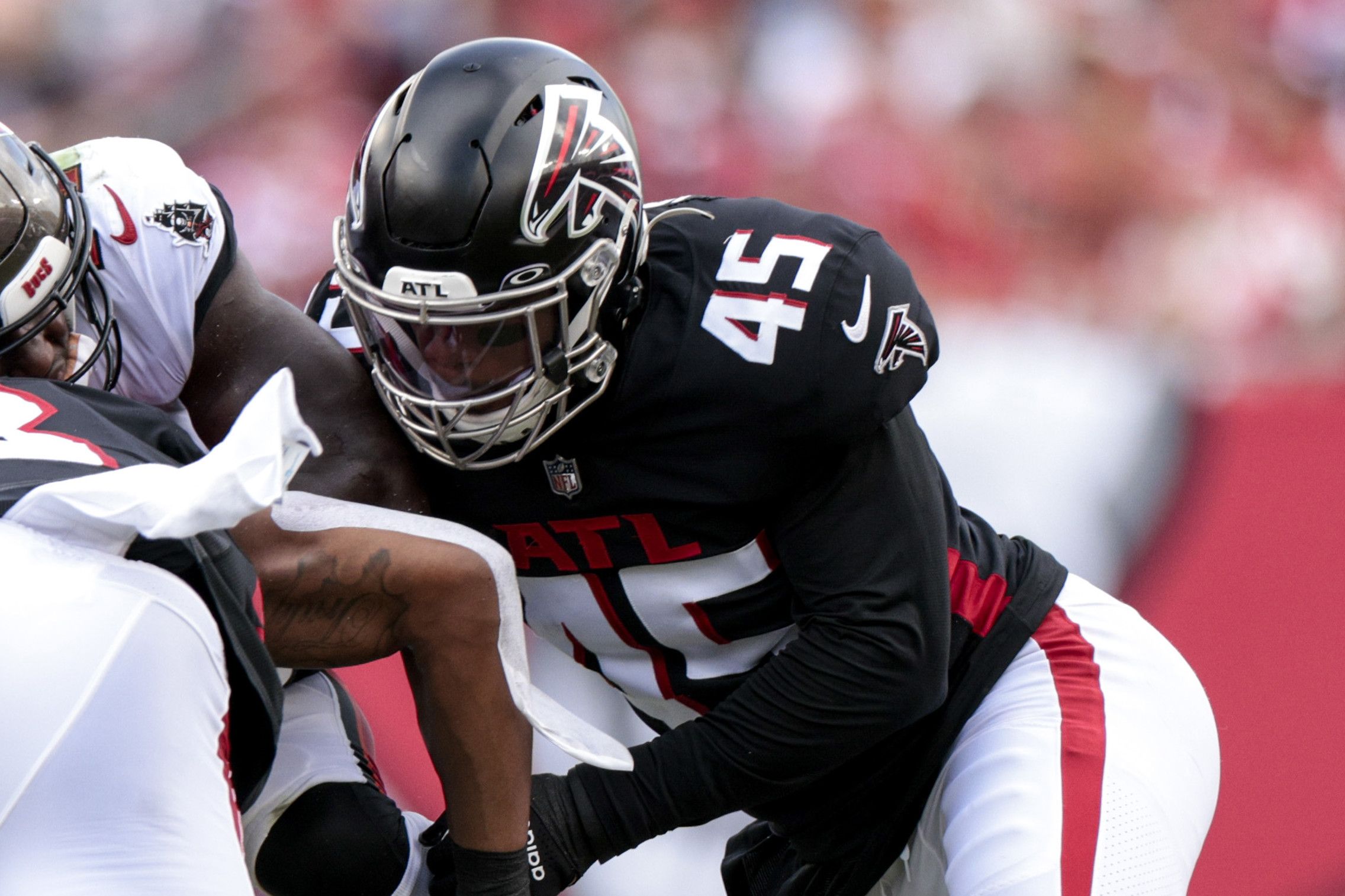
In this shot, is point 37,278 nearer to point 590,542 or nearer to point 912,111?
point 590,542

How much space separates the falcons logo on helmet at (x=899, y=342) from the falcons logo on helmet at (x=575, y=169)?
1.13 ft

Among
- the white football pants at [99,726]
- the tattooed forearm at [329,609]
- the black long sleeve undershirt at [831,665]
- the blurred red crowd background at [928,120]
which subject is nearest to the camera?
the white football pants at [99,726]

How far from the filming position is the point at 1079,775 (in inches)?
65.1

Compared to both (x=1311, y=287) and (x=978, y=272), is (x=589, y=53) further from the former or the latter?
(x=1311, y=287)

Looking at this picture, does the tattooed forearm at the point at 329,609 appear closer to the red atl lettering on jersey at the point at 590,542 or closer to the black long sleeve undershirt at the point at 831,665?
the red atl lettering on jersey at the point at 590,542

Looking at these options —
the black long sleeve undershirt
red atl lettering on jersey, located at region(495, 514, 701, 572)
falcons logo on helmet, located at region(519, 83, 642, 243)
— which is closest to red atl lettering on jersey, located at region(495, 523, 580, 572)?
red atl lettering on jersey, located at region(495, 514, 701, 572)

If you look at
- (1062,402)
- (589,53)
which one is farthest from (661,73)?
(1062,402)

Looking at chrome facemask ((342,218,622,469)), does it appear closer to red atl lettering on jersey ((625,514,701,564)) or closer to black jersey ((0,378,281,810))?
red atl lettering on jersey ((625,514,701,564))

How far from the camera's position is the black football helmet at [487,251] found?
4.92 ft

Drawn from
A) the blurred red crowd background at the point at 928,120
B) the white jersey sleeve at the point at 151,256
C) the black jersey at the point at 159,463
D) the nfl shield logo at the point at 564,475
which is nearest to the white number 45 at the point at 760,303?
the nfl shield logo at the point at 564,475

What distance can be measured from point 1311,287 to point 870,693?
267 cm

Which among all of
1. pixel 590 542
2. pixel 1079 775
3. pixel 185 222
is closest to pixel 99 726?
pixel 590 542

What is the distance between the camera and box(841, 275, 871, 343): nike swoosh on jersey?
152 centimetres

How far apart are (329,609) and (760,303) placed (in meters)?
0.60
